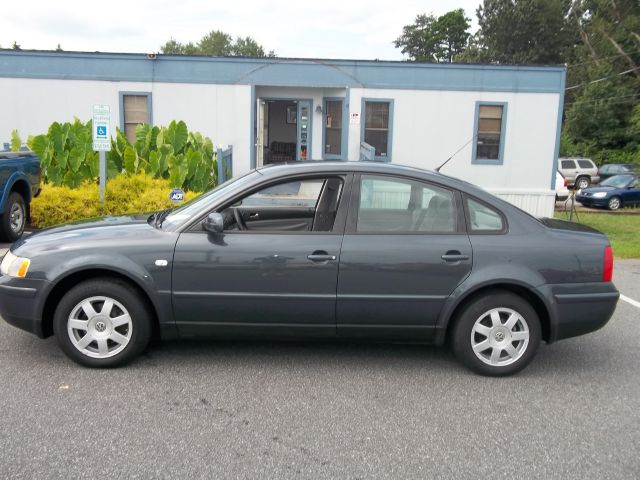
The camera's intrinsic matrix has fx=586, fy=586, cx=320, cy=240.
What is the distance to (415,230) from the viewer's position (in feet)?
14.1

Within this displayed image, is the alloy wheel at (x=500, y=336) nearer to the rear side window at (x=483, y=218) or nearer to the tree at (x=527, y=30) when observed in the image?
the rear side window at (x=483, y=218)

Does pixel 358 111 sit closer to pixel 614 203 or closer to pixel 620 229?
pixel 620 229

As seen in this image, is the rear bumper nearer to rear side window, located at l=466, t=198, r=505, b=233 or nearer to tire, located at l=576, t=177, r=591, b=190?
rear side window, located at l=466, t=198, r=505, b=233

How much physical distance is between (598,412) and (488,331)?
87 centimetres

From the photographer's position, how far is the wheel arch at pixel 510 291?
4203mm

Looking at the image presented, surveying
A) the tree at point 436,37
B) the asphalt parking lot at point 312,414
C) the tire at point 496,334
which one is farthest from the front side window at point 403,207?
the tree at point 436,37

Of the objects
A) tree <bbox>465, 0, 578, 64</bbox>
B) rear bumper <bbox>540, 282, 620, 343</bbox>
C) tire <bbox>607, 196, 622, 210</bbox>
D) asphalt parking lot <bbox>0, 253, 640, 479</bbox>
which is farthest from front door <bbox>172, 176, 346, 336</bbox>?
tree <bbox>465, 0, 578, 64</bbox>

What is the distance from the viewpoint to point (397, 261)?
416 centimetres

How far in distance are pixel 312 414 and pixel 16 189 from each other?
717cm

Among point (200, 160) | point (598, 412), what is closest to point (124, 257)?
point (598, 412)

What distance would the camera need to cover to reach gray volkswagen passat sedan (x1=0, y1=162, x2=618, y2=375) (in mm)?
4137

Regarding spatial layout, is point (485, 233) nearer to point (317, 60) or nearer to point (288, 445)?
point (288, 445)

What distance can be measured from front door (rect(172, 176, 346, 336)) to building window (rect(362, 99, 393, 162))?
38.4ft

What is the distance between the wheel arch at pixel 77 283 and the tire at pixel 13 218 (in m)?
4.98
